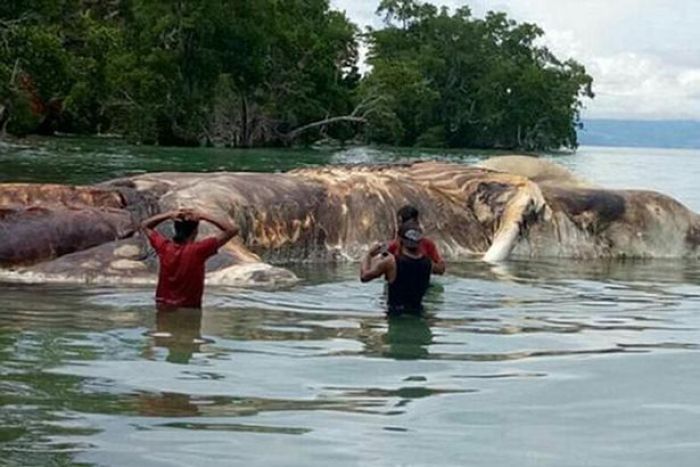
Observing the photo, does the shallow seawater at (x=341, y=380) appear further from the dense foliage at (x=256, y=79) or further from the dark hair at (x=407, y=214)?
the dense foliage at (x=256, y=79)

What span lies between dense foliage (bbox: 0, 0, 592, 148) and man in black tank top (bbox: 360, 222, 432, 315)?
20.6 meters

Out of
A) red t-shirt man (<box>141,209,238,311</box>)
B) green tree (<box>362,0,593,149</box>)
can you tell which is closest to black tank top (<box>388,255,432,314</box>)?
red t-shirt man (<box>141,209,238,311</box>)

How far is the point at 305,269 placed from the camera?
42.1ft

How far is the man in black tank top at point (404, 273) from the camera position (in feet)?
31.9

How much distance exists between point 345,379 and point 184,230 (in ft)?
10.6

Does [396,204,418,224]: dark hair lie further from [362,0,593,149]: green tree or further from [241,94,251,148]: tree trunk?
[362,0,593,149]: green tree

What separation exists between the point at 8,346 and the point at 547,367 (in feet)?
10.5

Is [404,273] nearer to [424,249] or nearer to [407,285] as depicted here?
[407,285]

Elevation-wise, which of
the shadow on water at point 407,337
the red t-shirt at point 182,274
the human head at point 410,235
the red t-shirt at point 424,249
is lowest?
the shadow on water at point 407,337

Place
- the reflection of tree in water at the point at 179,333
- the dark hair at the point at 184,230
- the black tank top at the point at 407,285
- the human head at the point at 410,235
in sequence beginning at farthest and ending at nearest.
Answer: the dark hair at the point at 184,230
the human head at the point at 410,235
the black tank top at the point at 407,285
the reflection of tree in water at the point at 179,333

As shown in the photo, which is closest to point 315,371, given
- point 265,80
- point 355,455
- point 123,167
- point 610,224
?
point 355,455

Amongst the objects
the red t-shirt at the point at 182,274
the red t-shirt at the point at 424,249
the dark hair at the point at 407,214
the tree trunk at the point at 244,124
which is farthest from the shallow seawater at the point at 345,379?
the tree trunk at the point at 244,124

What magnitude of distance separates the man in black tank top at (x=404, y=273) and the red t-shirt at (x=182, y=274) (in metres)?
1.23

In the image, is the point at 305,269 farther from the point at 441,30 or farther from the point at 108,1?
the point at 441,30
